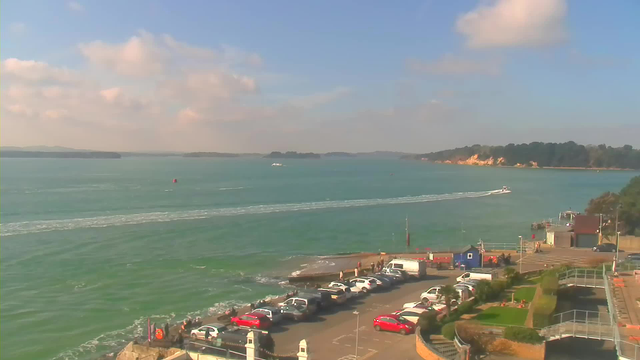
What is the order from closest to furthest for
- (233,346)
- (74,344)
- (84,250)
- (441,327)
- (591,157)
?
(233,346) < (441,327) < (74,344) < (84,250) < (591,157)

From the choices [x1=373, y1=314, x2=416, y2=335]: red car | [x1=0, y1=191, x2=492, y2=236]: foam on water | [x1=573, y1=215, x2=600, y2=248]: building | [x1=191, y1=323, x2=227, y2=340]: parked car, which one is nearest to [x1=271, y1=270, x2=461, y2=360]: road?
[x1=373, y1=314, x2=416, y2=335]: red car

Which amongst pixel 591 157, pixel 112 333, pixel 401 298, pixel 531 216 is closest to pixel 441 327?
pixel 401 298

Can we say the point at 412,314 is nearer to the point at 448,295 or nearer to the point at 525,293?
Answer: the point at 448,295

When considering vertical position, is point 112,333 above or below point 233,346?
below

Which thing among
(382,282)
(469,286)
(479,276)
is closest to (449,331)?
(469,286)

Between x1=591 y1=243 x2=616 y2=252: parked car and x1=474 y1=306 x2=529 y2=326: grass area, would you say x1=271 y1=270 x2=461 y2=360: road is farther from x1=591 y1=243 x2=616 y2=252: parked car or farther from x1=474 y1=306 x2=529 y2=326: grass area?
x1=591 y1=243 x2=616 y2=252: parked car

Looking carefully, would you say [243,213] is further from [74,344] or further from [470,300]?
[470,300]
